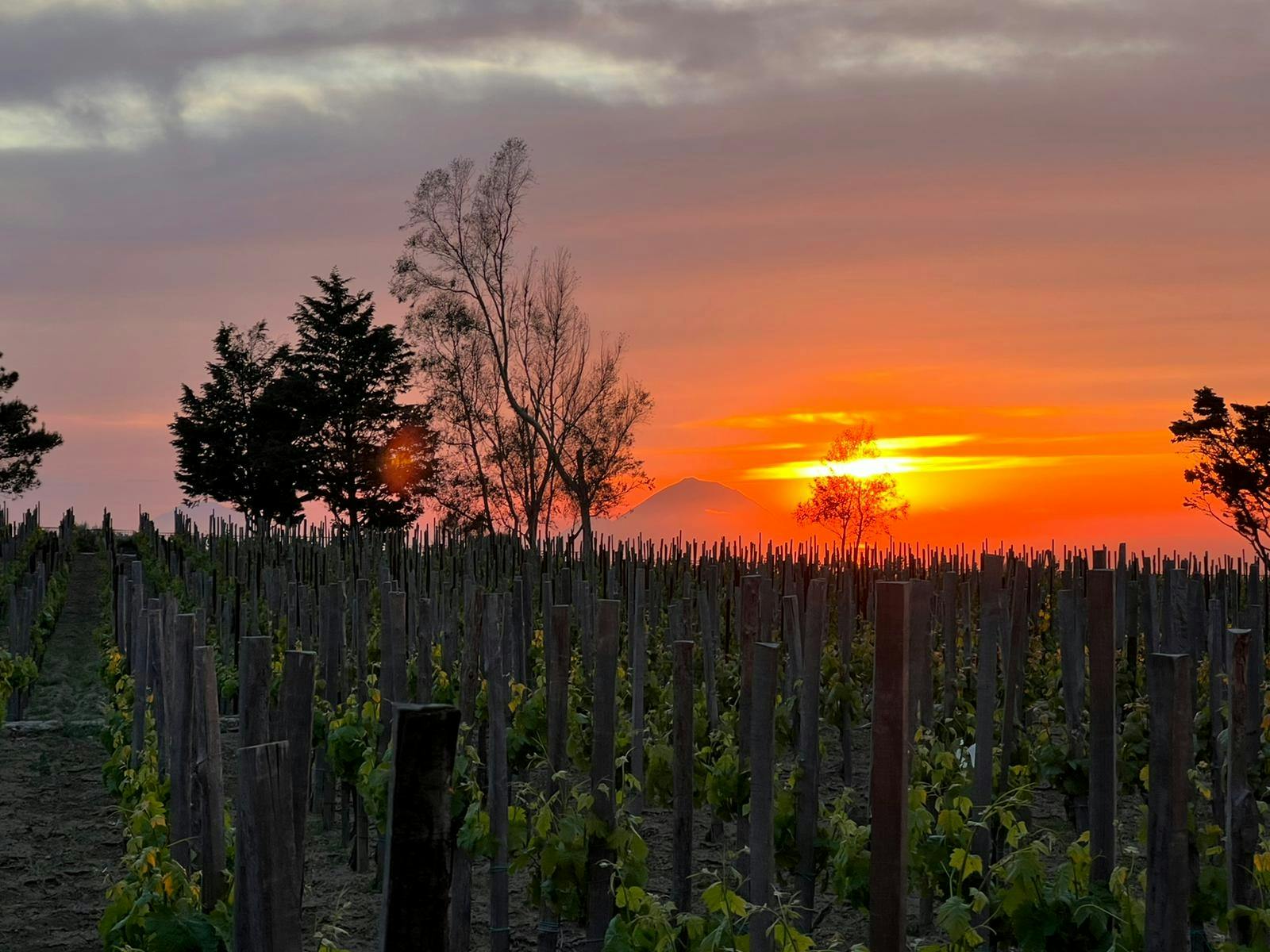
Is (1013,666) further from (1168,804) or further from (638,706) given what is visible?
(1168,804)

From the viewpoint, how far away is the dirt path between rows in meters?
8.44

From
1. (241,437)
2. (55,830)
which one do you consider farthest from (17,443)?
(55,830)

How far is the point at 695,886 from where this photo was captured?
820cm

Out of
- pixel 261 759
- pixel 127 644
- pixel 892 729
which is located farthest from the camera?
pixel 127 644

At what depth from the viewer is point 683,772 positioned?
6.38m

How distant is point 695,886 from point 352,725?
2.67 meters

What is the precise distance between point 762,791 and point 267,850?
6.49ft

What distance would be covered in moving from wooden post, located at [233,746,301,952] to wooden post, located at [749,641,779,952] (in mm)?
1852

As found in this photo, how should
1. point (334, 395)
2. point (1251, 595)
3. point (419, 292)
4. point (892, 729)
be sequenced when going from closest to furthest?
point (892, 729) < point (1251, 595) < point (419, 292) < point (334, 395)

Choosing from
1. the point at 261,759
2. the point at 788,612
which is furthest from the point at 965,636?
the point at 261,759

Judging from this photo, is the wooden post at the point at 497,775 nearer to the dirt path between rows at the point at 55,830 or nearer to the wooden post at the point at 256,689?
the wooden post at the point at 256,689

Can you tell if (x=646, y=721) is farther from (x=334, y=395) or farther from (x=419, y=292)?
(x=334, y=395)

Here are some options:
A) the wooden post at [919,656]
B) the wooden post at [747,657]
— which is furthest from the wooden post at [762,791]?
the wooden post at [747,657]

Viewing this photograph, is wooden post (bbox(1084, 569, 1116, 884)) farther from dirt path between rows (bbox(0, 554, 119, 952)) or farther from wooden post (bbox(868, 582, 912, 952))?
dirt path between rows (bbox(0, 554, 119, 952))
